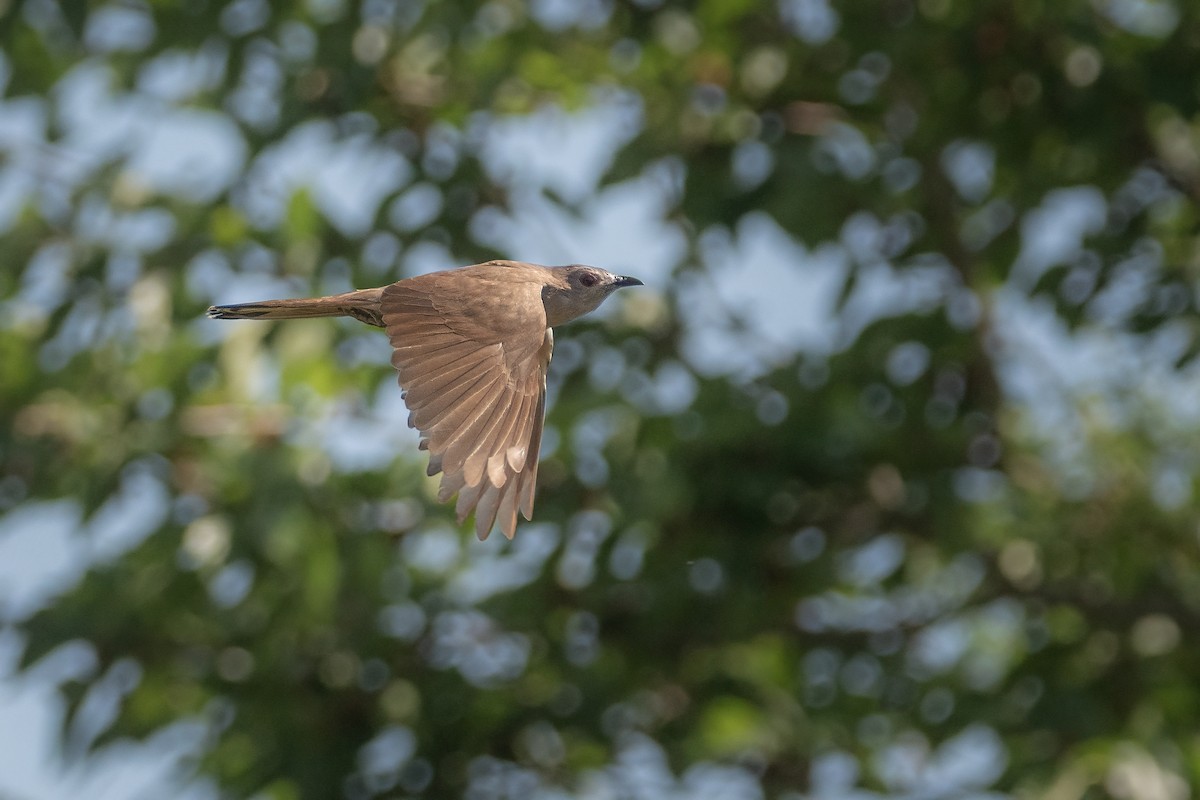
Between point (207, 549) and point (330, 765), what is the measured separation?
3.01 feet

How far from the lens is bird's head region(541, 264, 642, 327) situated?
3.64 meters

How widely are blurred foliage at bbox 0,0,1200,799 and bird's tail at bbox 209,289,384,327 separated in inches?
88.3

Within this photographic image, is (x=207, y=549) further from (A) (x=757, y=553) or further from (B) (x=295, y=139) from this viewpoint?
(A) (x=757, y=553)

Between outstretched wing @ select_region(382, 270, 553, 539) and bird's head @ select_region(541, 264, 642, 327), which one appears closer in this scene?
outstretched wing @ select_region(382, 270, 553, 539)

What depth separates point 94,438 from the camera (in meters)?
5.88

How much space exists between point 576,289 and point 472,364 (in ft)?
1.61

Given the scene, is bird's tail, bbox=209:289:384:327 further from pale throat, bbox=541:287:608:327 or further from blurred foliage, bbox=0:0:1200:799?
blurred foliage, bbox=0:0:1200:799

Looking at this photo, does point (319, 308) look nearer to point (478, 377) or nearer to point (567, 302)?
point (478, 377)

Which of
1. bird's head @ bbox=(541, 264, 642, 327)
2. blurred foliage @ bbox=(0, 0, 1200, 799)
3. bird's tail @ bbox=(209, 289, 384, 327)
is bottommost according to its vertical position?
blurred foliage @ bbox=(0, 0, 1200, 799)

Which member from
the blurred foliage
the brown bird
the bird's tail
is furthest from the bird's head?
the blurred foliage

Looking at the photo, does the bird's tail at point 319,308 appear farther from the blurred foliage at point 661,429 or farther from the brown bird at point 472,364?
the blurred foliage at point 661,429

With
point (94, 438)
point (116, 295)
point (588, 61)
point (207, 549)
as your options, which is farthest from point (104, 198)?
point (588, 61)

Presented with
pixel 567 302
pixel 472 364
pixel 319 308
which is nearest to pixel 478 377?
pixel 472 364

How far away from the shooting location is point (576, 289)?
3744 mm
